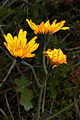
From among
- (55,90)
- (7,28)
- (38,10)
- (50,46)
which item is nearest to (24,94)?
(55,90)

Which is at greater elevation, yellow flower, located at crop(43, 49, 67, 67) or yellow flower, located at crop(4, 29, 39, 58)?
yellow flower, located at crop(4, 29, 39, 58)

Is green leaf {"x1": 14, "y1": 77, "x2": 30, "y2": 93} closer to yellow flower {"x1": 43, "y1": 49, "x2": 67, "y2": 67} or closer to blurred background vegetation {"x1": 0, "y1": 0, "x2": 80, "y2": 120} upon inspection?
blurred background vegetation {"x1": 0, "y1": 0, "x2": 80, "y2": 120}

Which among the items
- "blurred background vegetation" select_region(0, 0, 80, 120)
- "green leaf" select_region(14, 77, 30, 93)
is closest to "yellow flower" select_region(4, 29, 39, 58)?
"blurred background vegetation" select_region(0, 0, 80, 120)

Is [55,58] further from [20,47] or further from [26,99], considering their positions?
[26,99]

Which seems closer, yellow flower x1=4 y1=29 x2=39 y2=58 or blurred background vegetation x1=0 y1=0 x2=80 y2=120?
yellow flower x1=4 y1=29 x2=39 y2=58

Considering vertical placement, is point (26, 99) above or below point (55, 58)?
below

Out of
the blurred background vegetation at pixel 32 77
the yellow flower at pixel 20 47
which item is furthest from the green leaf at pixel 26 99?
the yellow flower at pixel 20 47

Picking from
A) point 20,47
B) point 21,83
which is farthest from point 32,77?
point 20,47

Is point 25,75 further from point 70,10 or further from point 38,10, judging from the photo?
point 70,10

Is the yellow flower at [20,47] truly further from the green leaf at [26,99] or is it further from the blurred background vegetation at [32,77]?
the green leaf at [26,99]
